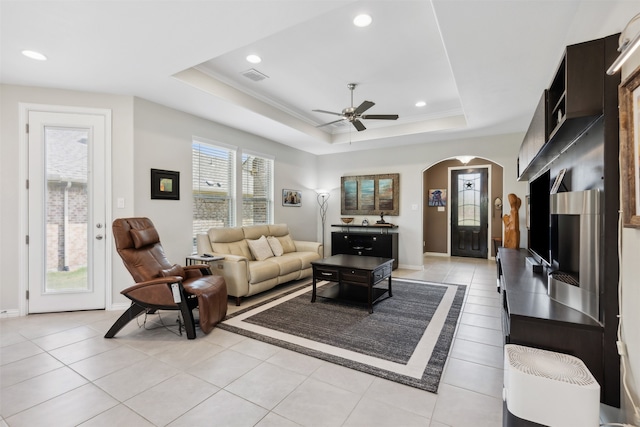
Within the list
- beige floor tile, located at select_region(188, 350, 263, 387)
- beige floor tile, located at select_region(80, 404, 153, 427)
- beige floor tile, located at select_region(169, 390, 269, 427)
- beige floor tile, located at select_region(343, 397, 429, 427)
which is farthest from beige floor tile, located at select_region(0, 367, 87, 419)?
beige floor tile, located at select_region(343, 397, 429, 427)

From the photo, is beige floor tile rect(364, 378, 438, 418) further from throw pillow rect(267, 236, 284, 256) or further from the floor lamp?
the floor lamp

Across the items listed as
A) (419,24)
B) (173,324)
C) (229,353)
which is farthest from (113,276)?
(419,24)

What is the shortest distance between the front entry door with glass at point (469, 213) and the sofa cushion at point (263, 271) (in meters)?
5.50

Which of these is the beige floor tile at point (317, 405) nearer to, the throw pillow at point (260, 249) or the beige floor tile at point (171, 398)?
the beige floor tile at point (171, 398)

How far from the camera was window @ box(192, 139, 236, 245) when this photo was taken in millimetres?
4547

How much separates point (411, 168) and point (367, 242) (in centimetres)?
180

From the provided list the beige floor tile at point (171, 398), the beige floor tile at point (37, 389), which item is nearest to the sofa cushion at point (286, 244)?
the beige floor tile at point (171, 398)

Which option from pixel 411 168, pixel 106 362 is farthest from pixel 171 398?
pixel 411 168

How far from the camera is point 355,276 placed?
358 centimetres

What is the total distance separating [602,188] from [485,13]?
1407 millimetres

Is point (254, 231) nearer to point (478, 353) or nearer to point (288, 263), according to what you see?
point (288, 263)

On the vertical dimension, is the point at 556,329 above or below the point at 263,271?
above

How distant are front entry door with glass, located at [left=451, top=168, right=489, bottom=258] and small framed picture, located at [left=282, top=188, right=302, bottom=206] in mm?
4162

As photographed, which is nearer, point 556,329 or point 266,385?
point 556,329
